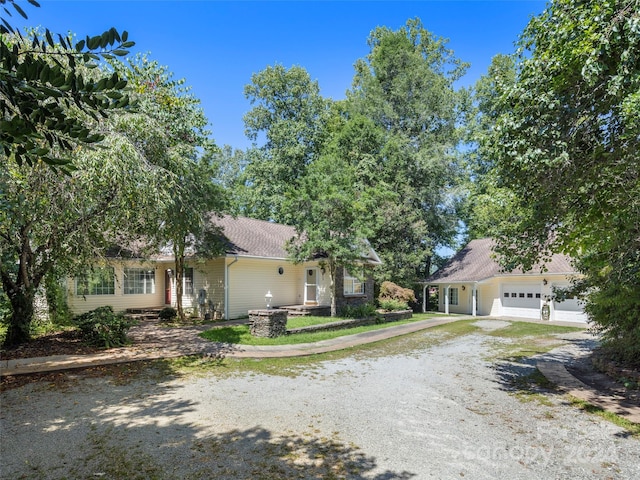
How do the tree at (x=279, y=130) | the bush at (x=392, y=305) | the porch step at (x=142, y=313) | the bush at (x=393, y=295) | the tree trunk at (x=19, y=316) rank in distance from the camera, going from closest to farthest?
the tree trunk at (x=19, y=316) < the porch step at (x=142, y=313) < the bush at (x=392, y=305) < the bush at (x=393, y=295) < the tree at (x=279, y=130)

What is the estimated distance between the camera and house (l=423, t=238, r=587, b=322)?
2131 cm

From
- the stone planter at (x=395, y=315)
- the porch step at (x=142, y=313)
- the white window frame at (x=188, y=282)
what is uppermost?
the white window frame at (x=188, y=282)

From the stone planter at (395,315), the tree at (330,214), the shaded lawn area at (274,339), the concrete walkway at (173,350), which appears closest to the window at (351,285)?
the stone planter at (395,315)

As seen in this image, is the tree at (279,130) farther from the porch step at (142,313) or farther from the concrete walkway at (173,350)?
the concrete walkway at (173,350)

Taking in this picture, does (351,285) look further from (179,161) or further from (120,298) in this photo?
(179,161)

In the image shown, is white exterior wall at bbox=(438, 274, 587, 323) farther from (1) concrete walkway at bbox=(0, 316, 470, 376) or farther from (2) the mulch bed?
(2) the mulch bed

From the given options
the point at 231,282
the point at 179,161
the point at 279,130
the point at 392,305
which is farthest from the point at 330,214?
the point at 279,130

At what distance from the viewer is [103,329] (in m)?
10.9

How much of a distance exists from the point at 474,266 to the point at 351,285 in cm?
989

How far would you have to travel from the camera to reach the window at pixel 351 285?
21.4 metres

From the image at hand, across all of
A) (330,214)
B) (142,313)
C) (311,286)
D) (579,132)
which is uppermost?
(579,132)

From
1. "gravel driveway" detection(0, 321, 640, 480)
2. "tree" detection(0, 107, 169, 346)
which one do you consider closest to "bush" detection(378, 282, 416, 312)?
"gravel driveway" detection(0, 321, 640, 480)

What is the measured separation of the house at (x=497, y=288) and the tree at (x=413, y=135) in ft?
7.75

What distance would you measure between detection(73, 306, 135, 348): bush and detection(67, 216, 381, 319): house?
4130 mm
